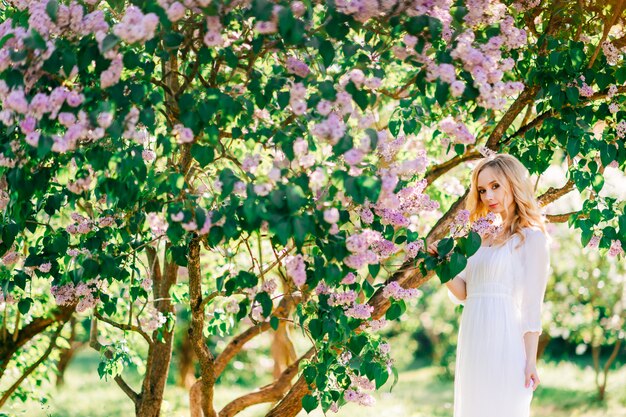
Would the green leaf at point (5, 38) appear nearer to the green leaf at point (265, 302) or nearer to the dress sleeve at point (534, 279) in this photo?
the green leaf at point (265, 302)

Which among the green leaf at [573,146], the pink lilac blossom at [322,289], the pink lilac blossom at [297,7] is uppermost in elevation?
the pink lilac blossom at [297,7]

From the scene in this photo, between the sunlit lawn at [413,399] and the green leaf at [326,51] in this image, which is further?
the sunlit lawn at [413,399]

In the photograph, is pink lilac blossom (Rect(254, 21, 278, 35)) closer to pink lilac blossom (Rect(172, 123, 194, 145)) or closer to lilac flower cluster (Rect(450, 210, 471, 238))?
pink lilac blossom (Rect(172, 123, 194, 145))

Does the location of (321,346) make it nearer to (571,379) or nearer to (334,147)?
(334,147)

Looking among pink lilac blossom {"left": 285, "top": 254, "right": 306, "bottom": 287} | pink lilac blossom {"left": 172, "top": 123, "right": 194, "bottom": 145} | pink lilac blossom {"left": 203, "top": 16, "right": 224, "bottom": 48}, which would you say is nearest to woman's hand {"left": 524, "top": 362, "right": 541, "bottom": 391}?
pink lilac blossom {"left": 285, "top": 254, "right": 306, "bottom": 287}

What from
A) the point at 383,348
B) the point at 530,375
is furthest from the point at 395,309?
the point at 530,375

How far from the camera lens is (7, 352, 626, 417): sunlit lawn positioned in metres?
11.5

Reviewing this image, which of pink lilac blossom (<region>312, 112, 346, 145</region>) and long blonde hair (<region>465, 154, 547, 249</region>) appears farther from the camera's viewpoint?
long blonde hair (<region>465, 154, 547, 249</region>)

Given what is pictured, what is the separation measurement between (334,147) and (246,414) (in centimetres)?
937

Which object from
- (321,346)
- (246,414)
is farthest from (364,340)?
(246,414)

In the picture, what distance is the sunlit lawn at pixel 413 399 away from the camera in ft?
37.8

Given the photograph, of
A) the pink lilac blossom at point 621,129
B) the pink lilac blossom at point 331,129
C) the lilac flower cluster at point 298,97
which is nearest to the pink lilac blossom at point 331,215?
the pink lilac blossom at point 331,129

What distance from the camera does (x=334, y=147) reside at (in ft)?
9.70

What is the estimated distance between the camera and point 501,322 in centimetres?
423
